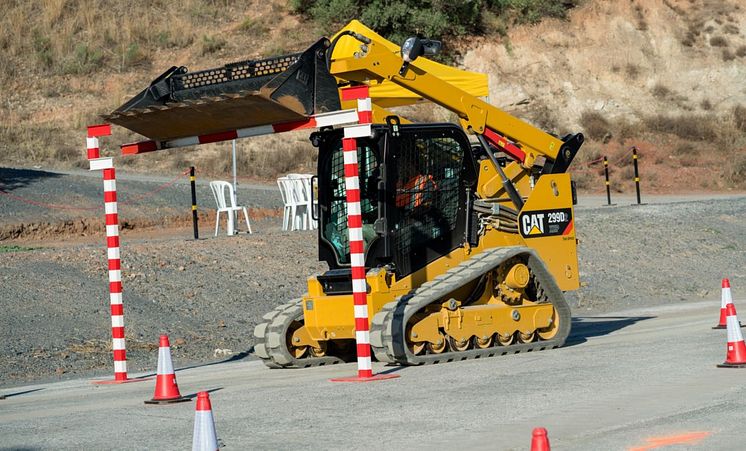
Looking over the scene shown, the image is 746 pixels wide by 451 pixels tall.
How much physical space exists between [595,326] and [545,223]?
3528 mm

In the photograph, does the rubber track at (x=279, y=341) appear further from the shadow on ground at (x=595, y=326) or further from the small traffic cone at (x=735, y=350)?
the small traffic cone at (x=735, y=350)

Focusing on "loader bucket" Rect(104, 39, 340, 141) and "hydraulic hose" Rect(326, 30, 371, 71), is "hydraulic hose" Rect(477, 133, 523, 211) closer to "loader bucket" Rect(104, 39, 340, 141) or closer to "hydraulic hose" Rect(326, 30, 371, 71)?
"hydraulic hose" Rect(326, 30, 371, 71)

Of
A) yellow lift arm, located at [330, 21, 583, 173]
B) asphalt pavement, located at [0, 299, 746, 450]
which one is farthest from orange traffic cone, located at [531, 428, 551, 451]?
yellow lift arm, located at [330, 21, 583, 173]

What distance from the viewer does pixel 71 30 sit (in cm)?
5259

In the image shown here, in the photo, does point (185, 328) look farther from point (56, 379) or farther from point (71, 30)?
point (71, 30)

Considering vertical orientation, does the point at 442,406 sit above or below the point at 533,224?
below

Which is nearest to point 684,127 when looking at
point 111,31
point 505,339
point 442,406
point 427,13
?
point 427,13

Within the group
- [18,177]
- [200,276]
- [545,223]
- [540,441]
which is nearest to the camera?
[540,441]

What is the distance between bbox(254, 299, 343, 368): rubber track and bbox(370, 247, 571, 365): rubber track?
4.69 ft

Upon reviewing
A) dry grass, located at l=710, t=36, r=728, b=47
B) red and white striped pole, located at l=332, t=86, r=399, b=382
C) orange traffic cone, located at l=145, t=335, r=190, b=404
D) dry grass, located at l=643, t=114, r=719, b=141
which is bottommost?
orange traffic cone, located at l=145, t=335, r=190, b=404

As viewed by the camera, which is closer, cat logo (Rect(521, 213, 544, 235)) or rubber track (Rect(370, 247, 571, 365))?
rubber track (Rect(370, 247, 571, 365))

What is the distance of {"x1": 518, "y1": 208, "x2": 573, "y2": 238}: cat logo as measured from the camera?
15.8m

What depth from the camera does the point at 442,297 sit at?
1416cm

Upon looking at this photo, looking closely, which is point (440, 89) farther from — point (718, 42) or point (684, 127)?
point (718, 42)
